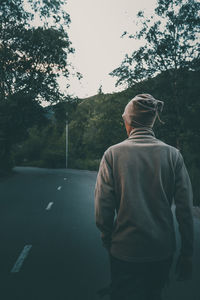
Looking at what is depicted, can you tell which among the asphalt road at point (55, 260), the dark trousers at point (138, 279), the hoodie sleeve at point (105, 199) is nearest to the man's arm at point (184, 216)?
the dark trousers at point (138, 279)

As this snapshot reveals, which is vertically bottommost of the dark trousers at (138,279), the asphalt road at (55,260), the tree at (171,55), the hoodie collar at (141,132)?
the asphalt road at (55,260)

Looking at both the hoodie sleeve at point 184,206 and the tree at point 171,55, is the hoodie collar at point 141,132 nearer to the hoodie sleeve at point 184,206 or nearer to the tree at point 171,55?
the hoodie sleeve at point 184,206

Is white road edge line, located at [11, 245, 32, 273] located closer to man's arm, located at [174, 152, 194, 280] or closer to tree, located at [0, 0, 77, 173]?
A: man's arm, located at [174, 152, 194, 280]

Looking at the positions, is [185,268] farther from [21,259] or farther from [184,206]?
[21,259]

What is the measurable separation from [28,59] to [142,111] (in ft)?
81.8

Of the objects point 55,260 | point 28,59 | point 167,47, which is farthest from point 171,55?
point 55,260

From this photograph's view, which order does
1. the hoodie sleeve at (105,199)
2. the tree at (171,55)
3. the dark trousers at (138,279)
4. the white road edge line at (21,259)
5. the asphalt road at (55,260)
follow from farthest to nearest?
the tree at (171,55)
the white road edge line at (21,259)
the asphalt road at (55,260)
the hoodie sleeve at (105,199)
the dark trousers at (138,279)

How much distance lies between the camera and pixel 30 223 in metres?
7.98

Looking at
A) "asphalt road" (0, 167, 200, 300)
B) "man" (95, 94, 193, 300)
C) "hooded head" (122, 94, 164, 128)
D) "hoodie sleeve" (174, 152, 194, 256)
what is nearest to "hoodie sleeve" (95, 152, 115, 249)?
"man" (95, 94, 193, 300)

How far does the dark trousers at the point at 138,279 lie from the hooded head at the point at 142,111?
A: 1.02 m

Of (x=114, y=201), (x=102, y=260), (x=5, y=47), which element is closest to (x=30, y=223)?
(x=102, y=260)

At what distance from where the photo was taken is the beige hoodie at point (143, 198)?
2.12 metres

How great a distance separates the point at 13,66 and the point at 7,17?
14.2 ft

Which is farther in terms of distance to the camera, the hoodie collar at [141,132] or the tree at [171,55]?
the tree at [171,55]
